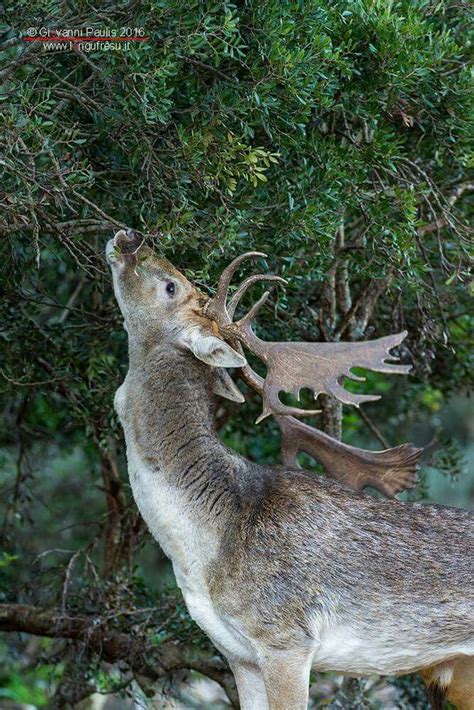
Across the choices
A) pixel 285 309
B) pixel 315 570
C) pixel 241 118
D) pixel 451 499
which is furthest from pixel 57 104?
pixel 451 499

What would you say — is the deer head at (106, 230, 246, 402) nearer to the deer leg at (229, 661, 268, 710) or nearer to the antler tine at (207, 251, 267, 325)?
the antler tine at (207, 251, 267, 325)

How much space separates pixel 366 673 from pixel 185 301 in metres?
2.42

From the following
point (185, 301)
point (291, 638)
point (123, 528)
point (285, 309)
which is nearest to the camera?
point (291, 638)

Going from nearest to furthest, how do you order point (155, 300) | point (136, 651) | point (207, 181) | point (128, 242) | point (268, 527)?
1. point (207, 181)
2. point (268, 527)
3. point (128, 242)
4. point (155, 300)
5. point (136, 651)

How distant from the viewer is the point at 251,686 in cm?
696

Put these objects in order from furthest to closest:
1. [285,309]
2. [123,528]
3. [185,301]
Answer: [123,528] < [285,309] < [185,301]

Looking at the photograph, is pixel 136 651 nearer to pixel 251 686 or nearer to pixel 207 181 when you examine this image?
pixel 251 686

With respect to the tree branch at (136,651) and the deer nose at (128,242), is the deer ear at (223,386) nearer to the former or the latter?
the deer nose at (128,242)

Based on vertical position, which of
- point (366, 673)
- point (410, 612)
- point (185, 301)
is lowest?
point (366, 673)

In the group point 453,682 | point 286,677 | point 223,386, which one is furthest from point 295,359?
point 453,682

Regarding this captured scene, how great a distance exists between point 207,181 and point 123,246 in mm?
704

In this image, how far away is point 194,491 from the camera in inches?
272

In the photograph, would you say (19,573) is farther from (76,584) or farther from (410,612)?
(410,612)

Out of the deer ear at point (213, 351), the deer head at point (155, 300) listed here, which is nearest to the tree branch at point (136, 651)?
the deer head at point (155, 300)
